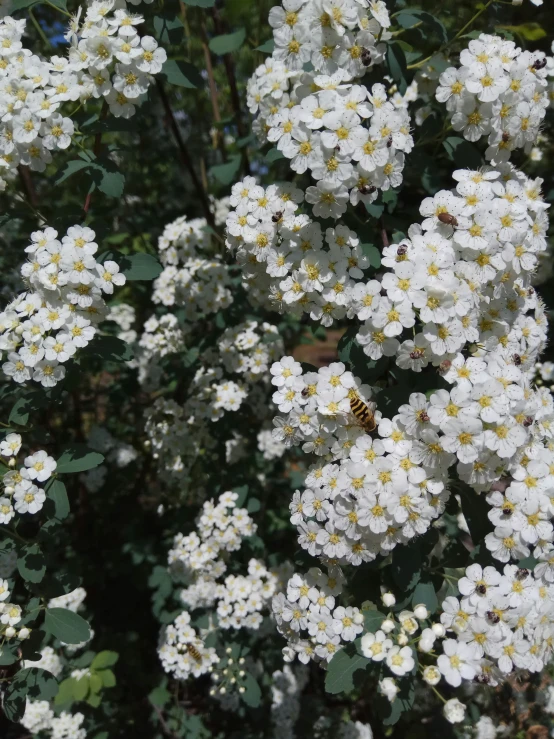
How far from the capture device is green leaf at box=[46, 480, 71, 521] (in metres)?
2.47

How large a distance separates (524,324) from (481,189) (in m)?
0.56

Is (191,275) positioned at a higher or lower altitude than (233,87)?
lower

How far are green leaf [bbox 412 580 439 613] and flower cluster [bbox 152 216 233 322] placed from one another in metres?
1.90

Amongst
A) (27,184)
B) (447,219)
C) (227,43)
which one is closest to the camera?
(447,219)

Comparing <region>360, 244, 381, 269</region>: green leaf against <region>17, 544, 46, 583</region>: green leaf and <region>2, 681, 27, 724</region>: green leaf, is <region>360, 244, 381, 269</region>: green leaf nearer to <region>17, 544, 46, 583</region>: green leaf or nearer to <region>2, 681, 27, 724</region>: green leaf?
<region>17, 544, 46, 583</region>: green leaf

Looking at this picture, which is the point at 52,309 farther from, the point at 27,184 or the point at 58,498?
the point at 27,184

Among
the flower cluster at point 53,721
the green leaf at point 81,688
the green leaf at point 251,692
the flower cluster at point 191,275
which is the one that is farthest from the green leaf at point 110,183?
the flower cluster at point 53,721

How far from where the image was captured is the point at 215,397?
342 centimetres

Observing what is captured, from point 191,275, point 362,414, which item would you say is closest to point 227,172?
point 191,275

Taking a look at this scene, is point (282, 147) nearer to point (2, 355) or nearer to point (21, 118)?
point (21, 118)

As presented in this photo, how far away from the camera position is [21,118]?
7.45 ft

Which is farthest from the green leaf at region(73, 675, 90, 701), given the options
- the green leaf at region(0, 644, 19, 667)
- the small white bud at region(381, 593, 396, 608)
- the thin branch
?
the small white bud at region(381, 593, 396, 608)

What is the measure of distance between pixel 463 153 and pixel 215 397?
6.12 ft

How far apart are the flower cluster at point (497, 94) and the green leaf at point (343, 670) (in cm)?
201
